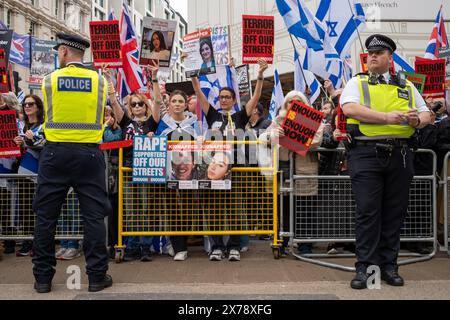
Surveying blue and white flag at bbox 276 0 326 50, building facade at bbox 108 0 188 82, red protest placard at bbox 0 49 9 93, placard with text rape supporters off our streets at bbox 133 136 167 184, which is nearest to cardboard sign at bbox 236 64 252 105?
blue and white flag at bbox 276 0 326 50

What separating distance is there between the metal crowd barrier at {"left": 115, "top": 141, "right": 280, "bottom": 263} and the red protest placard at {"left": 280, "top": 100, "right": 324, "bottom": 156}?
316mm

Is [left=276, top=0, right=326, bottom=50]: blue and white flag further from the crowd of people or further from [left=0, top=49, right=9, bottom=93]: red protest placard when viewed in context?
[left=0, top=49, right=9, bottom=93]: red protest placard

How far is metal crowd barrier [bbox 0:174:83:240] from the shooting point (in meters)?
5.63

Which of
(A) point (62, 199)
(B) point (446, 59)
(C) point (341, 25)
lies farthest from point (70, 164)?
(B) point (446, 59)

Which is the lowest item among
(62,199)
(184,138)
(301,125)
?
(62,199)

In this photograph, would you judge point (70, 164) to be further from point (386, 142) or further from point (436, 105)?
point (436, 105)

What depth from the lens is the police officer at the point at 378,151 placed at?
13.8 feet

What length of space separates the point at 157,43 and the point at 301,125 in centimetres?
209

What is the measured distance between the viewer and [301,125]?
5.24 m

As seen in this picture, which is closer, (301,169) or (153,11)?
(301,169)

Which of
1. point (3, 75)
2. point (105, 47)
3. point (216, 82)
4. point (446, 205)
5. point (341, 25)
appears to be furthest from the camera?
point (216, 82)

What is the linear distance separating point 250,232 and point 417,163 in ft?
7.51

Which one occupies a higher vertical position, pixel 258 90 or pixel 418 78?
pixel 418 78
